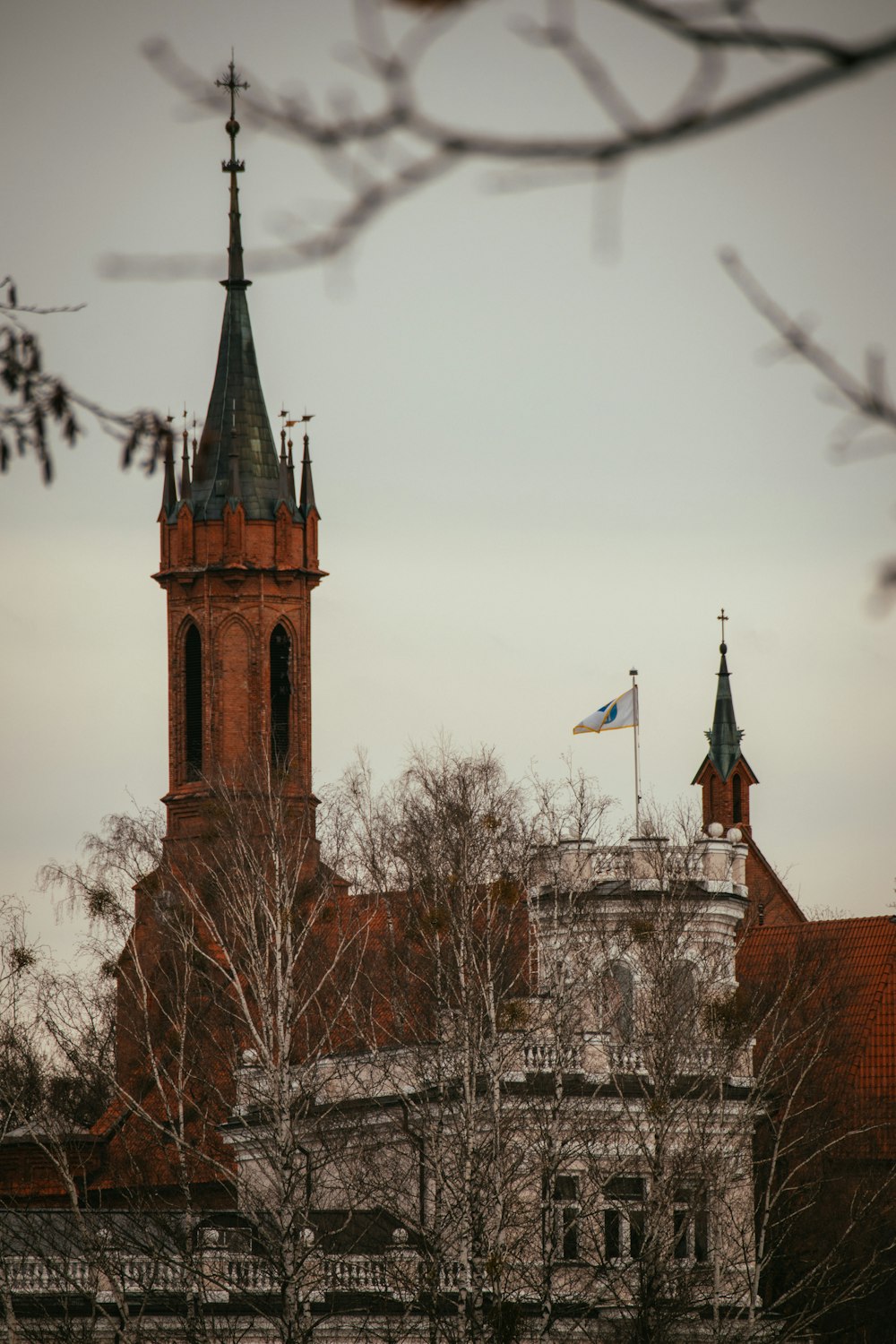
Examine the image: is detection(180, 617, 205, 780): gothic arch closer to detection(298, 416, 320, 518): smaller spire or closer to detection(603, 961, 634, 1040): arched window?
detection(298, 416, 320, 518): smaller spire

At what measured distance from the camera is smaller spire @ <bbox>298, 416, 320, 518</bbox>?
219 feet

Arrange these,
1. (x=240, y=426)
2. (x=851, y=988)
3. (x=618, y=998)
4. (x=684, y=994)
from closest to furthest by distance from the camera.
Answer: (x=684, y=994), (x=618, y=998), (x=851, y=988), (x=240, y=426)

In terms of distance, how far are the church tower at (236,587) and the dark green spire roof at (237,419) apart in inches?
1.1

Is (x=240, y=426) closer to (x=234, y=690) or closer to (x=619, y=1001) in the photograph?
(x=234, y=690)

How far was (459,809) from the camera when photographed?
39.6 meters

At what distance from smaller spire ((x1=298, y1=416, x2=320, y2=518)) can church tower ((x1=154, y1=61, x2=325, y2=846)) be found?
0.12ft

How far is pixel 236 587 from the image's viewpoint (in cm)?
6606

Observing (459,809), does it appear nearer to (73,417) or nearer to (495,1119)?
(495,1119)

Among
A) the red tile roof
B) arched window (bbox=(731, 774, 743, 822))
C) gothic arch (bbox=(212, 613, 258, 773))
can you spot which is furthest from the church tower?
arched window (bbox=(731, 774, 743, 822))

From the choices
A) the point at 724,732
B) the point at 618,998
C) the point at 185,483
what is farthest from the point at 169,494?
the point at 618,998

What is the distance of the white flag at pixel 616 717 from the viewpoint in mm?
45844

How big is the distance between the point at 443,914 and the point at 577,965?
92.1 inches

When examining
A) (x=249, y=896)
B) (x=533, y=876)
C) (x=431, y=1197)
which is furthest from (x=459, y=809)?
(x=431, y=1197)

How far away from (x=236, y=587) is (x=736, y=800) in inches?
933
